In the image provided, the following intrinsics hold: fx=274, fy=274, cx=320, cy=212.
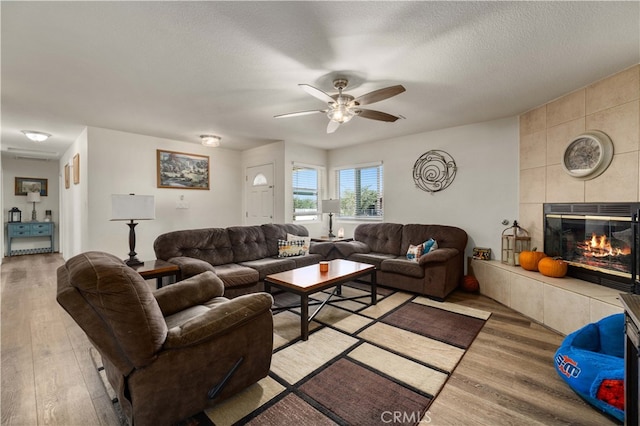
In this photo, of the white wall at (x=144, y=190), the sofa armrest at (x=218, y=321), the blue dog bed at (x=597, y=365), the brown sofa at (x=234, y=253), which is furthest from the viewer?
the white wall at (x=144, y=190)

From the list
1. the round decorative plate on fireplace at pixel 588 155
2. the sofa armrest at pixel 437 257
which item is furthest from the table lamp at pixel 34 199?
the round decorative plate on fireplace at pixel 588 155

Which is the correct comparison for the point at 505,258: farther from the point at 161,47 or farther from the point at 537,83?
the point at 161,47

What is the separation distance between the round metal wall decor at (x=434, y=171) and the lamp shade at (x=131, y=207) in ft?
13.1

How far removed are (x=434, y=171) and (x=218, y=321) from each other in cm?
407

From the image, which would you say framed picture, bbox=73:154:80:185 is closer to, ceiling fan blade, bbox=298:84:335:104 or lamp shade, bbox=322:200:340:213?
lamp shade, bbox=322:200:340:213

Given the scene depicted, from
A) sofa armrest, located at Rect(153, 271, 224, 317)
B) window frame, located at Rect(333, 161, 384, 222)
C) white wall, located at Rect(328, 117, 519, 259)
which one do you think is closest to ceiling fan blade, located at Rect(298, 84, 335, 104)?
sofa armrest, located at Rect(153, 271, 224, 317)

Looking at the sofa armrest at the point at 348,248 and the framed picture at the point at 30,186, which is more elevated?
the framed picture at the point at 30,186

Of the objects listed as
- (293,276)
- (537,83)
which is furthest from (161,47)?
(537,83)

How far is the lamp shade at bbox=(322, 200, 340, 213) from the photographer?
518cm

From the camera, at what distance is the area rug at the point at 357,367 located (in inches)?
63.2

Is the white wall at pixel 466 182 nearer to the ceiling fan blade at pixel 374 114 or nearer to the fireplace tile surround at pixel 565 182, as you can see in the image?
the fireplace tile surround at pixel 565 182

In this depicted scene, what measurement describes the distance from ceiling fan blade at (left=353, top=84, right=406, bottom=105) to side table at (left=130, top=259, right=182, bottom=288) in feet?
8.29

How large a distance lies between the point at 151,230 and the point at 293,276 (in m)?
3.22

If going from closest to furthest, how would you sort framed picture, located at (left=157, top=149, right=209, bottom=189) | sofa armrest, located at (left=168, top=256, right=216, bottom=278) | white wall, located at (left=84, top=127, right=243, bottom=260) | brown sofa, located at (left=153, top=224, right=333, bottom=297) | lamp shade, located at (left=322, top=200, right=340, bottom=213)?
sofa armrest, located at (left=168, top=256, right=216, bottom=278)
brown sofa, located at (left=153, top=224, right=333, bottom=297)
white wall, located at (left=84, top=127, right=243, bottom=260)
framed picture, located at (left=157, top=149, right=209, bottom=189)
lamp shade, located at (left=322, top=200, right=340, bottom=213)
